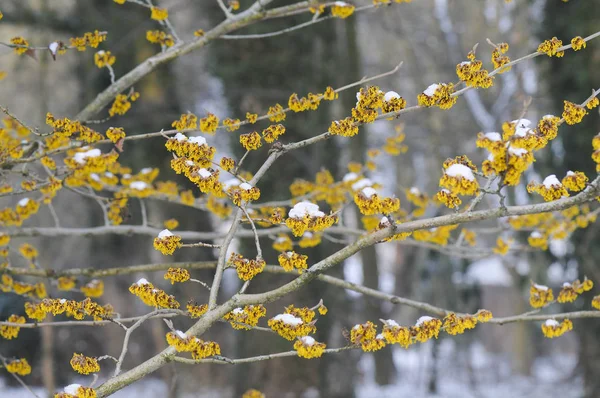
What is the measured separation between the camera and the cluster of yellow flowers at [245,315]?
2.30 metres

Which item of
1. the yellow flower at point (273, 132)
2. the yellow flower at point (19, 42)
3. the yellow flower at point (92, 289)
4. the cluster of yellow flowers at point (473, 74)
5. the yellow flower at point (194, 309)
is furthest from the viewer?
the yellow flower at point (92, 289)

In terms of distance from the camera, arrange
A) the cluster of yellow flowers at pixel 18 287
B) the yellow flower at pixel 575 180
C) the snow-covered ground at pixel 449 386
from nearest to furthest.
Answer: the yellow flower at pixel 575 180 → the cluster of yellow flowers at pixel 18 287 → the snow-covered ground at pixel 449 386

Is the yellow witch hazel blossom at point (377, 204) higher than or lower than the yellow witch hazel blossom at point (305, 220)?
higher

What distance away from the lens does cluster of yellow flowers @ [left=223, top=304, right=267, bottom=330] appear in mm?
2303

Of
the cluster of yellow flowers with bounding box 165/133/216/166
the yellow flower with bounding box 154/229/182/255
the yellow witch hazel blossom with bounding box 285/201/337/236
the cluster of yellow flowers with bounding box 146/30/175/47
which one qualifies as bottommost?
the yellow flower with bounding box 154/229/182/255

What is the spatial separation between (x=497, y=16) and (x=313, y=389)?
8529mm

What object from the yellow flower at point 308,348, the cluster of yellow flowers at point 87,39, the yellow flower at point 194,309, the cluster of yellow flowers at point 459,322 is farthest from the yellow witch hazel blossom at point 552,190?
the cluster of yellow flowers at point 87,39

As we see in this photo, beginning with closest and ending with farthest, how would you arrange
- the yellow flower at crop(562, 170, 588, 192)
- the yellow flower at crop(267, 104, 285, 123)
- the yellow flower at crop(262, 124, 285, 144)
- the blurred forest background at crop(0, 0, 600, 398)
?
the yellow flower at crop(562, 170, 588, 192) → the yellow flower at crop(262, 124, 285, 144) → the yellow flower at crop(267, 104, 285, 123) → the blurred forest background at crop(0, 0, 600, 398)

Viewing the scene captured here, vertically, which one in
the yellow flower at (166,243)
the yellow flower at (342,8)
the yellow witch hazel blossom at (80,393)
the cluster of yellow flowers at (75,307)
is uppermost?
the yellow flower at (342,8)

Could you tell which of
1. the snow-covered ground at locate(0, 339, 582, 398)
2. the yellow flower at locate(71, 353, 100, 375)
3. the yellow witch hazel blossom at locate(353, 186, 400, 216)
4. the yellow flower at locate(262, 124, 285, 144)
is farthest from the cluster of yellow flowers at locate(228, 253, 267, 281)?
the snow-covered ground at locate(0, 339, 582, 398)

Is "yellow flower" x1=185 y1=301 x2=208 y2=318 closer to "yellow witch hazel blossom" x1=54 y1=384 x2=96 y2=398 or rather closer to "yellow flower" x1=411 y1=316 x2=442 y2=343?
"yellow witch hazel blossom" x1=54 y1=384 x2=96 y2=398

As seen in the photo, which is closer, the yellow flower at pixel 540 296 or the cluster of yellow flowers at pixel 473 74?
the cluster of yellow flowers at pixel 473 74

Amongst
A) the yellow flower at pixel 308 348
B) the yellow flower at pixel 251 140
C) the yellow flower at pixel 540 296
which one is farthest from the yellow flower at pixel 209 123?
the yellow flower at pixel 540 296

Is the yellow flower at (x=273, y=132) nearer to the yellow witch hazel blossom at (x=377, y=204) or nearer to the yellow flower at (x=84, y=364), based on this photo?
the yellow witch hazel blossom at (x=377, y=204)
